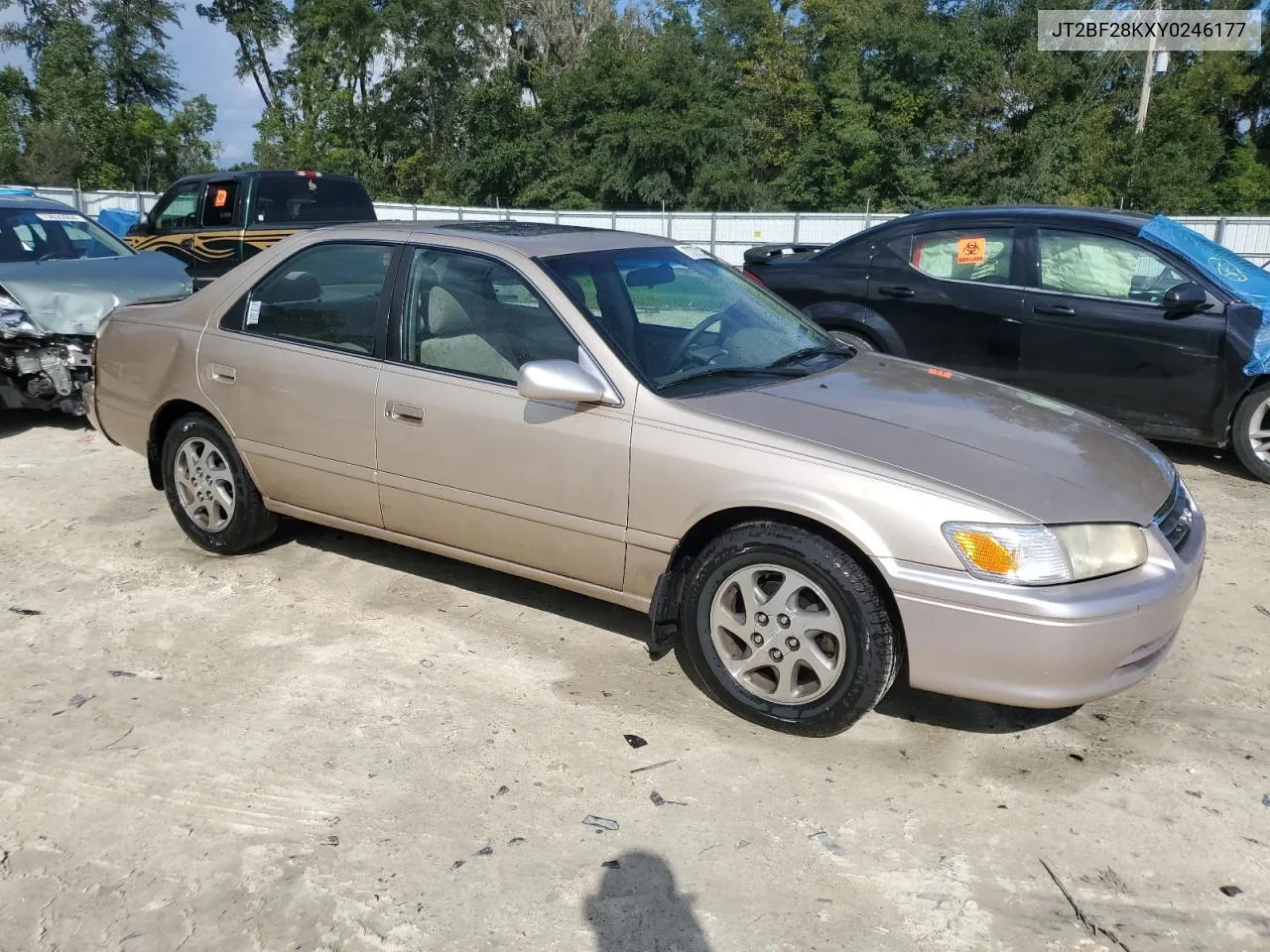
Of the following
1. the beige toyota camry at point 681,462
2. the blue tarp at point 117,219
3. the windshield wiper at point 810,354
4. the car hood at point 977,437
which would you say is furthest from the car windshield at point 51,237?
the blue tarp at point 117,219

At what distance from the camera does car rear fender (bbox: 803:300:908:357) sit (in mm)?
7332

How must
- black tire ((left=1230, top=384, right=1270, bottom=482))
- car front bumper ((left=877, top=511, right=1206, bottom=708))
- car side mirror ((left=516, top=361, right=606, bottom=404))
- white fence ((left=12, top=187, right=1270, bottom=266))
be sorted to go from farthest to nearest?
white fence ((left=12, top=187, right=1270, bottom=266)) → black tire ((left=1230, top=384, right=1270, bottom=482)) → car side mirror ((left=516, top=361, right=606, bottom=404)) → car front bumper ((left=877, top=511, right=1206, bottom=708))

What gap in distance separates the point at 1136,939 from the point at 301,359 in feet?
12.0

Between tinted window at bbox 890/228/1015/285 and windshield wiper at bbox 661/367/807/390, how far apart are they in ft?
11.5

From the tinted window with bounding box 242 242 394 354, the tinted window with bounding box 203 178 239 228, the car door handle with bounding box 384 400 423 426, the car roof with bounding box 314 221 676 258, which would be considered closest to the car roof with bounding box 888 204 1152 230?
the car roof with bounding box 314 221 676 258

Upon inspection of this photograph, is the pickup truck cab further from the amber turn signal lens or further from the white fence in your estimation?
the amber turn signal lens

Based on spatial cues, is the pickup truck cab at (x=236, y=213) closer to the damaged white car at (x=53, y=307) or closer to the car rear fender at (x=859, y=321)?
the damaged white car at (x=53, y=307)

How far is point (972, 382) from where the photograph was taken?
4418mm

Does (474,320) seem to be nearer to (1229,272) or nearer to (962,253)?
(962,253)

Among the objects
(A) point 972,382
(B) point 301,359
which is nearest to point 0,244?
(B) point 301,359

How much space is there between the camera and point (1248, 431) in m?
6.46

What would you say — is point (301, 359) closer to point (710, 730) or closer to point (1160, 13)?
point (710, 730)

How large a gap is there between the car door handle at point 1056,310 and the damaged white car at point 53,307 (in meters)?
5.42

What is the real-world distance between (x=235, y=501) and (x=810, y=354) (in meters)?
2.68
